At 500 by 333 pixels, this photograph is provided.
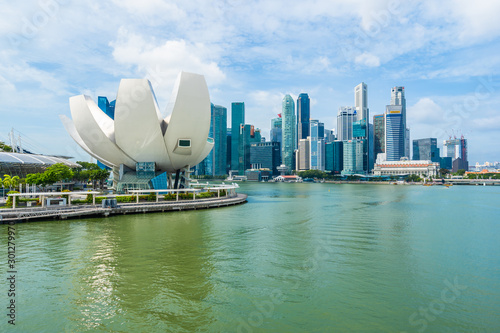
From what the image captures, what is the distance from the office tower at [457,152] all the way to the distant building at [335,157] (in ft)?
207

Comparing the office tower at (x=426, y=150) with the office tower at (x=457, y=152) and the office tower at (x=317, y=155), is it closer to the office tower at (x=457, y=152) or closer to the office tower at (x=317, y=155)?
the office tower at (x=457, y=152)

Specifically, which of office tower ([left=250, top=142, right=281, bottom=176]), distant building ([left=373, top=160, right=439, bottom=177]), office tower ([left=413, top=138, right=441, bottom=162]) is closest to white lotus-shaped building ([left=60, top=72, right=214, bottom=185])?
distant building ([left=373, top=160, right=439, bottom=177])

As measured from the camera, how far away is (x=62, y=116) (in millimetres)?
37844

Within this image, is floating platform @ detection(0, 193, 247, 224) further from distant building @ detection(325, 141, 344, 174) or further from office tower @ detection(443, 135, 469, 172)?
office tower @ detection(443, 135, 469, 172)

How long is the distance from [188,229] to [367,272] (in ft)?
39.0

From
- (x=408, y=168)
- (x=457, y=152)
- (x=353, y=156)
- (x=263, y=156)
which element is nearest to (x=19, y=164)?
(x=263, y=156)

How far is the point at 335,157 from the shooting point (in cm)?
18138

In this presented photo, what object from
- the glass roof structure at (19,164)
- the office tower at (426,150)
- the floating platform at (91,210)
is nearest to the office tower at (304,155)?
the office tower at (426,150)

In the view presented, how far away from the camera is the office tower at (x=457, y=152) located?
17450 cm

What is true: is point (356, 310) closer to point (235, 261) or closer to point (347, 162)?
point (235, 261)

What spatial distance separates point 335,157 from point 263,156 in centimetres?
4314

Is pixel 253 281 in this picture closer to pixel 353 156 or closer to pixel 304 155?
pixel 353 156

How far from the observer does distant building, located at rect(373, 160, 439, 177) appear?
138 m

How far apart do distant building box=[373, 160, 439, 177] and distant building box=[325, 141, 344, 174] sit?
94.3 ft
